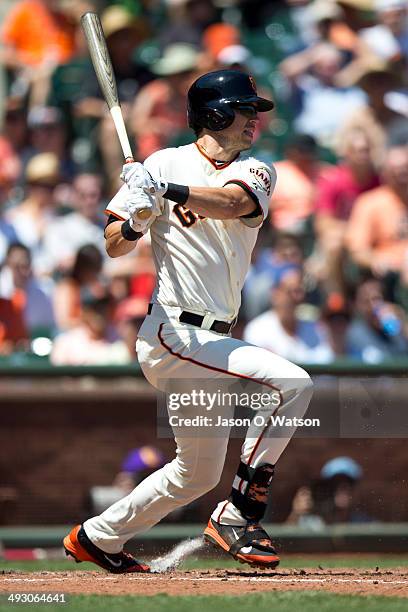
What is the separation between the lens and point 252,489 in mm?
5023

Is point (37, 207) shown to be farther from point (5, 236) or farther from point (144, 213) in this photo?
point (144, 213)

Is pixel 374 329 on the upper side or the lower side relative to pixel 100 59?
lower

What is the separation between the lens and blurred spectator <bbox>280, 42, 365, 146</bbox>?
1016 cm

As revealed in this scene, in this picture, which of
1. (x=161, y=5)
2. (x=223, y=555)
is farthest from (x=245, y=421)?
(x=161, y=5)

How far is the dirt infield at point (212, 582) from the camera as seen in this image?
15.5 ft

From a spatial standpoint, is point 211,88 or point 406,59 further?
point 406,59

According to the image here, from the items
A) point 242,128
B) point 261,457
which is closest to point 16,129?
point 242,128

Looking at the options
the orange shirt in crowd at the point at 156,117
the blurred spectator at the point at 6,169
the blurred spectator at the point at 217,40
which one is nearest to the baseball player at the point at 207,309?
the blurred spectator at the point at 6,169

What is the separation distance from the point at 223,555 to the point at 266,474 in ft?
6.83

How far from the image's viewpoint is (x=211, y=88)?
5.19m

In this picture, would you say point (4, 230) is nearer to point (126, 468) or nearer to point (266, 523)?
point (126, 468)

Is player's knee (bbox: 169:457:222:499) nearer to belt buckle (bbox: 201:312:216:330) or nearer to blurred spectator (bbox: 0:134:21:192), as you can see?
belt buckle (bbox: 201:312:216:330)

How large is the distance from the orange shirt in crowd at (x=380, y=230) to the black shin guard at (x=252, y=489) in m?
4.11

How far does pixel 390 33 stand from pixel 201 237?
19.9 feet
